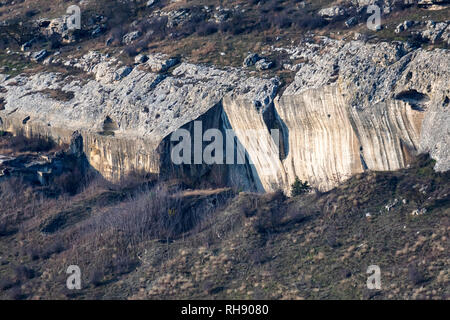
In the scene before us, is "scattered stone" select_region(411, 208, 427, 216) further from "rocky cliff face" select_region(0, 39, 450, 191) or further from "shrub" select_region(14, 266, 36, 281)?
"shrub" select_region(14, 266, 36, 281)

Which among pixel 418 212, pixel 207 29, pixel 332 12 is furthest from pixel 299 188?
pixel 207 29

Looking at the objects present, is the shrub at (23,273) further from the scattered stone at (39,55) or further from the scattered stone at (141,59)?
the scattered stone at (39,55)

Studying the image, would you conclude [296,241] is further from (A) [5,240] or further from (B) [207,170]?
(A) [5,240]

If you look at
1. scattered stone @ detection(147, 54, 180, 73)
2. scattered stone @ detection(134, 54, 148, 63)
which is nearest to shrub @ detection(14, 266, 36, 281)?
scattered stone @ detection(147, 54, 180, 73)

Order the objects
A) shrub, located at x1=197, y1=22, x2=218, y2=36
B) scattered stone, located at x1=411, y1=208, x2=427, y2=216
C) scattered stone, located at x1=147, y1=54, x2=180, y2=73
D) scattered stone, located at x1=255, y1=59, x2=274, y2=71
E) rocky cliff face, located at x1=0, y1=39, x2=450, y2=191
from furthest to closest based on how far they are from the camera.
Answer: shrub, located at x1=197, y1=22, x2=218, y2=36 → scattered stone, located at x1=147, y1=54, x2=180, y2=73 → scattered stone, located at x1=255, y1=59, x2=274, y2=71 → rocky cliff face, located at x1=0, y1=39, x2=450, y2=191 → scattered stone, located at x1=411, y1=208, x2=427, y2=216

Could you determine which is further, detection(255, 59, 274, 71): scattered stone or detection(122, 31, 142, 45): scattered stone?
detection(122, 31, 142, 45): scattered stone

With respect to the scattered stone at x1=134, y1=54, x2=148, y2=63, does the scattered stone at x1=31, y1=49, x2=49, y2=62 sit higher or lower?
higher

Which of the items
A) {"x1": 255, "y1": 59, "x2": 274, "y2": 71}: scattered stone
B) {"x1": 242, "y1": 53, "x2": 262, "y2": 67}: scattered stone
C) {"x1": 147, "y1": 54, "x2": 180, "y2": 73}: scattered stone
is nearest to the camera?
{"x1": 255, "y1": 59, "x2": 274, "y2": 71}: scattered stone

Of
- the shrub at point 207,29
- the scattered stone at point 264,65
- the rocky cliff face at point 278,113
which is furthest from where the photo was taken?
the shrub at point 207,29

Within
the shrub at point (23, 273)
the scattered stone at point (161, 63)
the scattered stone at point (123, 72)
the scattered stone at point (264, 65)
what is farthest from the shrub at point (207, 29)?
the shrub at point (23, 273)
